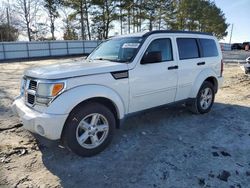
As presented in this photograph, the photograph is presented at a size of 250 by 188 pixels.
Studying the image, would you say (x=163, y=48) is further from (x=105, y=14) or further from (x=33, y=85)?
(x=105, y=14)

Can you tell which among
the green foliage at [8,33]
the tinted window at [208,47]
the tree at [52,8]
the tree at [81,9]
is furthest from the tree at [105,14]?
the tinted window at [208,47]

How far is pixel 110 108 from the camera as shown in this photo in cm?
414

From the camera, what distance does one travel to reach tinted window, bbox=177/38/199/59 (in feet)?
16.8

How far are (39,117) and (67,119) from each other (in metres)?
0.38

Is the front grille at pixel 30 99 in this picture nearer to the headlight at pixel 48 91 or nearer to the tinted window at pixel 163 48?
the headlight at pixel 48 91

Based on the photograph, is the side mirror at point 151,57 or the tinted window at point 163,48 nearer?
the side mirror at point 151,57

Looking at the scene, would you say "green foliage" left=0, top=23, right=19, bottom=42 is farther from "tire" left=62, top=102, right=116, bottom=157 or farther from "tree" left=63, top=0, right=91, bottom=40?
"tire" left=62, top=102, right=116, bottom=157

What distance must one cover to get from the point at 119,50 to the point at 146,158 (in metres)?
2.03

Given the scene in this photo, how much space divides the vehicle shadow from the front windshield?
144cm

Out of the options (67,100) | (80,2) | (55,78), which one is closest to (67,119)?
(67,100)

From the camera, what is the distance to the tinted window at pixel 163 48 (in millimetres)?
4594

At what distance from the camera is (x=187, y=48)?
5309 millimetres

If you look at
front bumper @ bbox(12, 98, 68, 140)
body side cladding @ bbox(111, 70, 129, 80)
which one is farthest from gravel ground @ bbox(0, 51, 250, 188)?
body side cladding @ bbox(111, 70, 129, 80)

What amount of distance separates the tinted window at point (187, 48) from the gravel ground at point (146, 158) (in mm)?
1409
